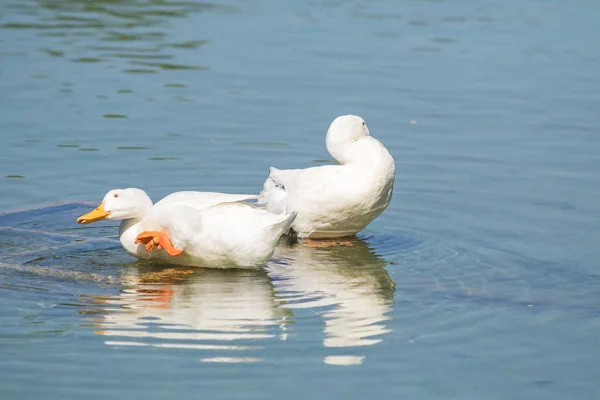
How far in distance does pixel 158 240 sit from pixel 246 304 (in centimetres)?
91

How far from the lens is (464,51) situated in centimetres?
1609

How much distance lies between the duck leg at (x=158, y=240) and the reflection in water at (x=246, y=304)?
239 millimetres

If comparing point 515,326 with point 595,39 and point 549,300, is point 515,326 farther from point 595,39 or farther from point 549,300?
point 595,39

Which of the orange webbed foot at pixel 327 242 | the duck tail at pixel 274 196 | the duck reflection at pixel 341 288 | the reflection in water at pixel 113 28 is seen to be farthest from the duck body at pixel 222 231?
the reflection in water at pixel 113 28

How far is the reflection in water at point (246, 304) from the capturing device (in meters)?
6.99

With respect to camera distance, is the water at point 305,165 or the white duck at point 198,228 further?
→ the white duck at point 198,228

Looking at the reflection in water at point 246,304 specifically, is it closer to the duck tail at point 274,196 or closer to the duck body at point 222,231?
the duck body at point 222,231

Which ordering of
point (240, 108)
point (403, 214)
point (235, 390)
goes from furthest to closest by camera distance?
point (240, 108) < point (403, 214) < point (235, 390)

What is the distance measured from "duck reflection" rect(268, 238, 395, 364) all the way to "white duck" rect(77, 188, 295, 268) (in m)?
0.35

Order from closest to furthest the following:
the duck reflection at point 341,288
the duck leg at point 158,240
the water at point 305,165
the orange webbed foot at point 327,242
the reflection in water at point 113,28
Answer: the water at point 305,165 → the duck reflection at point 341,288 → the duck leg at point 158,240 → the orange webbed foot at point 327,242 → the reflection in water at point 113,28

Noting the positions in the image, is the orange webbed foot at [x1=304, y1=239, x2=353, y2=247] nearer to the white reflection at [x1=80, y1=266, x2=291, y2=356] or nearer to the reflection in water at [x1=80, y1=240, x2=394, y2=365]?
the reflection in water at [x1=80, y1=240, x2=394, y2=365]

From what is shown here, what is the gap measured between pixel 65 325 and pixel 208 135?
535cm

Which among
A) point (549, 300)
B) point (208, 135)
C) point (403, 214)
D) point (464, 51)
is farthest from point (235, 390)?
point (464, 51)

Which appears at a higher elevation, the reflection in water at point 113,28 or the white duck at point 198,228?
the reflection in water at point 113,28
